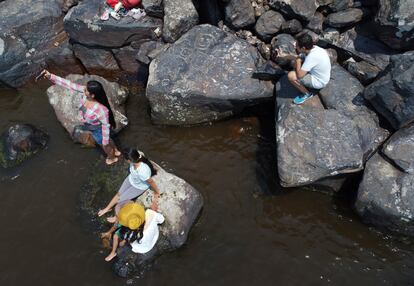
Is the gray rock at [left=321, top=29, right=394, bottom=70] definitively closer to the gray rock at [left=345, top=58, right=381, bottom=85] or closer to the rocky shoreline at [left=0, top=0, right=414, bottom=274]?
the rocky shoreline at [left=0, top=0, right=414, bottom=274]

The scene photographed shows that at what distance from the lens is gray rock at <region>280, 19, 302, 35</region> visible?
9.84 meters

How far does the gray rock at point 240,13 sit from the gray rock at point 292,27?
823mm

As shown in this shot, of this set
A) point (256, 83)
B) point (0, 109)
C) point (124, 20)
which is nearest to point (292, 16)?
point (256, 83)

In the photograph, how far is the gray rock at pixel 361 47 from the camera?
921 centimetres

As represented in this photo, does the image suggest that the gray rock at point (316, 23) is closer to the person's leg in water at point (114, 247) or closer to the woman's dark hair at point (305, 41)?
the woman's dark hair at point (305, 41)

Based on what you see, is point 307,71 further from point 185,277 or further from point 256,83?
point 185,277

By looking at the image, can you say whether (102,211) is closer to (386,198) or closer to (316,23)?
(386,198)

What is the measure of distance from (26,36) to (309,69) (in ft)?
28.9

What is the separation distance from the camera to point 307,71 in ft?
26.5

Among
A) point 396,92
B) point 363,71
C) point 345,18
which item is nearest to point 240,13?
Result: point 345,18

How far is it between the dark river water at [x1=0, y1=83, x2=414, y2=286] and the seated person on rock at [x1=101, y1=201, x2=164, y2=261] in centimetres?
54

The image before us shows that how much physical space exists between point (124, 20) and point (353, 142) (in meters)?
6.91

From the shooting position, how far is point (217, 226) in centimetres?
809

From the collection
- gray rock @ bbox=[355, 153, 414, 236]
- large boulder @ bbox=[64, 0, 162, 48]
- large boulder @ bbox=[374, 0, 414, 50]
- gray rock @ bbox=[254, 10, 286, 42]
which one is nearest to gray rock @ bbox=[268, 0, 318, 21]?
gray rock @ bbox=[254, 10, 286, 42]
